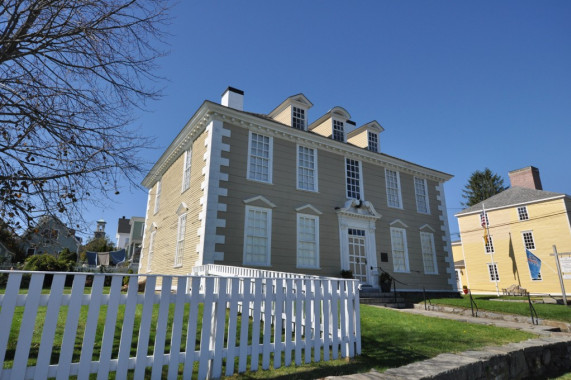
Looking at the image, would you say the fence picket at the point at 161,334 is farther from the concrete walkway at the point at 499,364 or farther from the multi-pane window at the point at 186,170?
the multi-pane window at the point at 186,170

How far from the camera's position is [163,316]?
12.0 ft

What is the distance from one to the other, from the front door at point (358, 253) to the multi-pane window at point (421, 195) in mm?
4774

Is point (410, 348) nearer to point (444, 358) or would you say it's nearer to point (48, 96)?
point (444, 358)

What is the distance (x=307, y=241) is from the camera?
42.5ft

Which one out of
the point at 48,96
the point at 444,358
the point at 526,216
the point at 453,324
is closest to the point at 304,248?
the point at 453,324

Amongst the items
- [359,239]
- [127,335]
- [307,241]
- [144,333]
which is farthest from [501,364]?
[359,239]

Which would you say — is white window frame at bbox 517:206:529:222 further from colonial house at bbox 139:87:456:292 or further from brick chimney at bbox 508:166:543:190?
colonial house at bbox 139:87:456:292

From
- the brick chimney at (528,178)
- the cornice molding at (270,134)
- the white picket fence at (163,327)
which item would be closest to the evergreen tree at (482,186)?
the brick chimney at (528,178)

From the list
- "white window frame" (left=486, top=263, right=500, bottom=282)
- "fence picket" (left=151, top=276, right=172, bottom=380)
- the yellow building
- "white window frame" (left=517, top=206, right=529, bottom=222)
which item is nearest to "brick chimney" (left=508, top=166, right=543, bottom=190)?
the yellow building

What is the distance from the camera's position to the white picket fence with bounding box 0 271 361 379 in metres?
2.98

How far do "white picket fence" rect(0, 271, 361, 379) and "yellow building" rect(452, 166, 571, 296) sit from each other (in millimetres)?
25671

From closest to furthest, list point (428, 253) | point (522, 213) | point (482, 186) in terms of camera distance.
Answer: point (428, 253) < point (522, 213) < point (482, 186)

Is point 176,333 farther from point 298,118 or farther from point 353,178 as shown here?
point 353,178

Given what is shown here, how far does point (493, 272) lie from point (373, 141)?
20.0 metres
